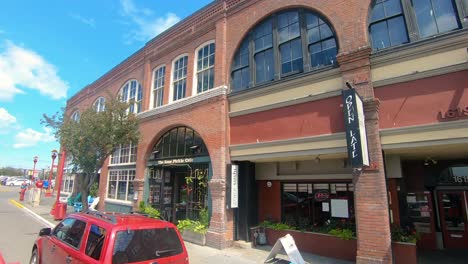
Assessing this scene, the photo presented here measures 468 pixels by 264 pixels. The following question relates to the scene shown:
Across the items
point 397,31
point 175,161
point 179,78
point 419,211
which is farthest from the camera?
point 179,78

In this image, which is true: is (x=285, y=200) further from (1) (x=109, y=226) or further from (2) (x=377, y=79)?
(1) (x=109, y=226)

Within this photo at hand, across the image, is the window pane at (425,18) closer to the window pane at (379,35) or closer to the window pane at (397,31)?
the window pane at (397,31)

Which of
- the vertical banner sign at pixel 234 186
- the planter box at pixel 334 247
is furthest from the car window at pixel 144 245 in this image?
the planter box at pixel 334 247

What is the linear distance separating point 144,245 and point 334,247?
7117 millimetres

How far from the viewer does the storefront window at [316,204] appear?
10344mm

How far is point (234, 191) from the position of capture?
1112 cm

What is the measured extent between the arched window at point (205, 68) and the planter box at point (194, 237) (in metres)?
6.50

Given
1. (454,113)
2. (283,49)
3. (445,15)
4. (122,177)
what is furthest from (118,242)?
(122,177)

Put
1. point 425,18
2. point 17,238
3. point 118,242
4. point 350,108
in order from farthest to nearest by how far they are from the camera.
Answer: point 17,238 → point 425,18 → point 350,108 → point 118,242

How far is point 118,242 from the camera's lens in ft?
14.5

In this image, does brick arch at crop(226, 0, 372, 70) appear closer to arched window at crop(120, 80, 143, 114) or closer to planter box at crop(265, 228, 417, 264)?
planter box at crop(265, 228, 417, 264)

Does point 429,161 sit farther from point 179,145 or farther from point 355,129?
point 179,145

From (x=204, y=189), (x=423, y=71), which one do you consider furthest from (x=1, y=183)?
(x=423, y=71)

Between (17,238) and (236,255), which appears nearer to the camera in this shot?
(236,255)
